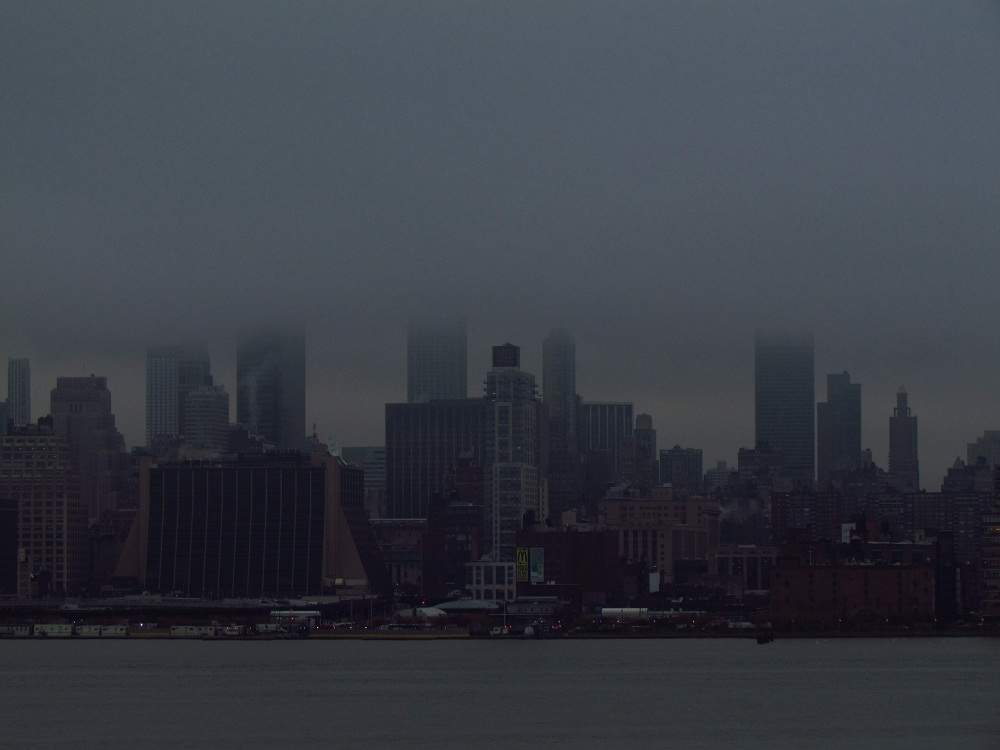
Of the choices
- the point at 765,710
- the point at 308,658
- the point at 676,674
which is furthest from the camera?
the point at 308,658

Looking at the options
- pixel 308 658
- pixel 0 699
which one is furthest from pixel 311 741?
pixel 308 658

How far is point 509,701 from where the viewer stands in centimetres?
11606

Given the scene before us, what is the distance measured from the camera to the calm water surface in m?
94.6

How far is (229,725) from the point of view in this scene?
330ft

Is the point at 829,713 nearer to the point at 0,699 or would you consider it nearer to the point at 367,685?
the point at 367,685

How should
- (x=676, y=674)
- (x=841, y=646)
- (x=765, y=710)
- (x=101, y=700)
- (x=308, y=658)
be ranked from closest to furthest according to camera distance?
(x=765, y=710), (x=101, y=700), (x=676, y=674), (x=308, y=658), (x=841, y=646)

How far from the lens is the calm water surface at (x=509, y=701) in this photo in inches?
3725

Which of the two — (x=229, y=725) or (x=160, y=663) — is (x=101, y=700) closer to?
(x=229, y=725)

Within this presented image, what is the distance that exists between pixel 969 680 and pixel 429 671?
33858mm

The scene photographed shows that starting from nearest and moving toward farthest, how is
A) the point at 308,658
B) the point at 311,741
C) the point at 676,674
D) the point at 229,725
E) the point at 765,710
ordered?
the point at 311,741 < the point at 229,725 < the point at 765,710 < the point at 676,674 < the point at 308,658

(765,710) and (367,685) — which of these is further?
(367,685)

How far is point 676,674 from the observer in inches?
5566

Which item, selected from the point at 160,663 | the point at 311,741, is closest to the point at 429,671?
the point at 160,663

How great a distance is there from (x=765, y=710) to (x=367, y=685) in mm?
29792
